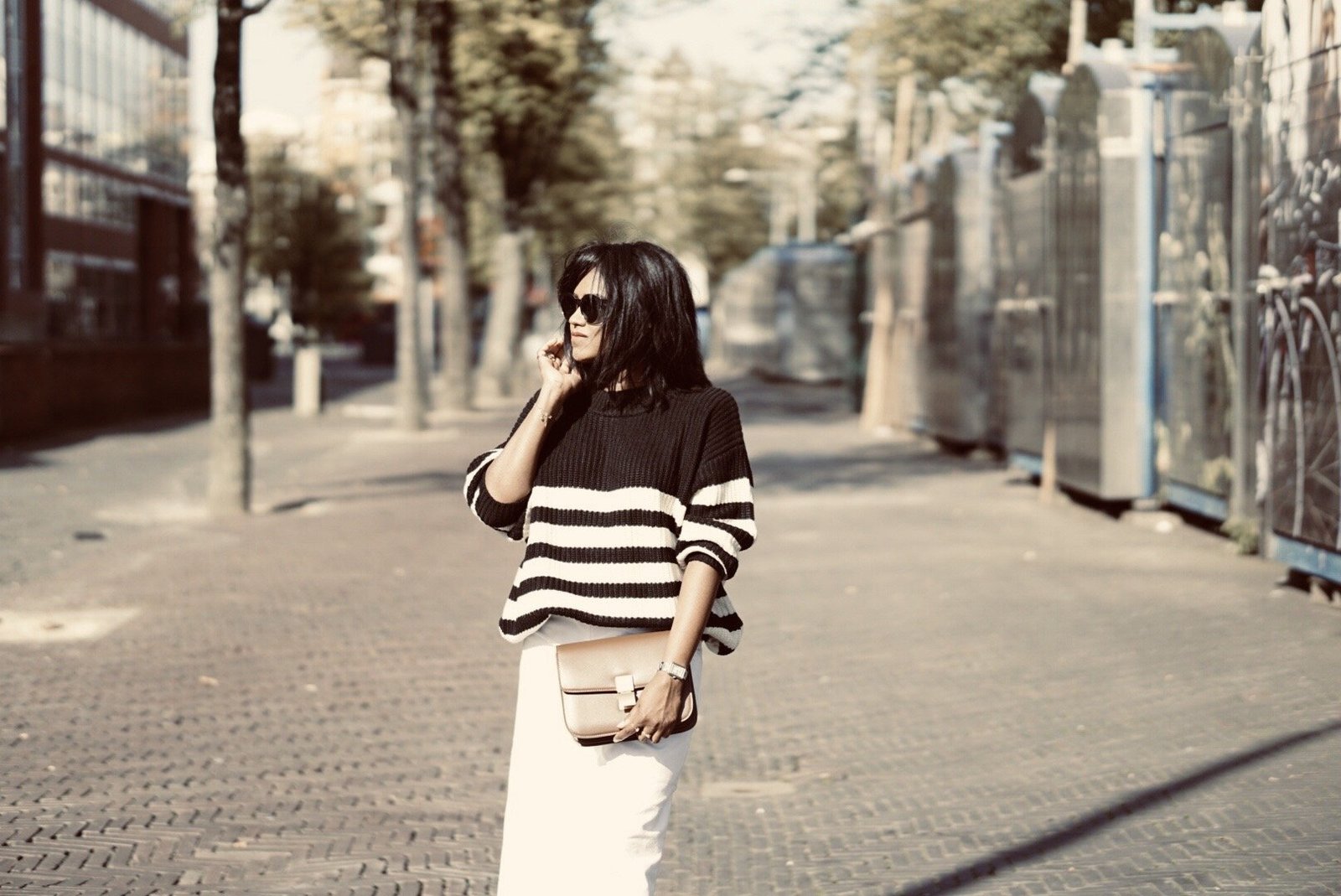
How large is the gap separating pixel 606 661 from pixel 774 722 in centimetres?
445

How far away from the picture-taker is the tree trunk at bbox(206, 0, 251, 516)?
52.9ft

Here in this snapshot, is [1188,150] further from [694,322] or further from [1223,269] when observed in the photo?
[694,322]

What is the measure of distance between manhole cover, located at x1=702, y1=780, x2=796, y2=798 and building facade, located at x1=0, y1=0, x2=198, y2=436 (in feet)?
64.1

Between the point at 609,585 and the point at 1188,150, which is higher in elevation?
the point at 1188,150

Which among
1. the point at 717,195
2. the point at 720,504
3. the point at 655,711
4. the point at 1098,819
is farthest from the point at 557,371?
the point at 717,195

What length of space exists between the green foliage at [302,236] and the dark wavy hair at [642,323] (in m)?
68.7

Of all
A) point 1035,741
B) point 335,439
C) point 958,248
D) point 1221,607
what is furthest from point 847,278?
point 1035,741

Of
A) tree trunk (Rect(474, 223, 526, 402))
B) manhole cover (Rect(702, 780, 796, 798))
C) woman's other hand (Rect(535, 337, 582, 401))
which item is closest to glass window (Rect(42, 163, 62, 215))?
tree trunk (Rect(474, 223, 526, 402))

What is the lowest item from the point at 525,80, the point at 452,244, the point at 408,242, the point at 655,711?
the point at 655,711

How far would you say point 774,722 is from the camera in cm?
807

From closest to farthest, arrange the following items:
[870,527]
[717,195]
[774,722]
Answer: [774,722] < [870,527] < [717,195]

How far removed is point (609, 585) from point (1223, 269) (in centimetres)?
1071

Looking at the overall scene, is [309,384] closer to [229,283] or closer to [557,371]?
[229,283]

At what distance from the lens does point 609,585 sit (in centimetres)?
375
